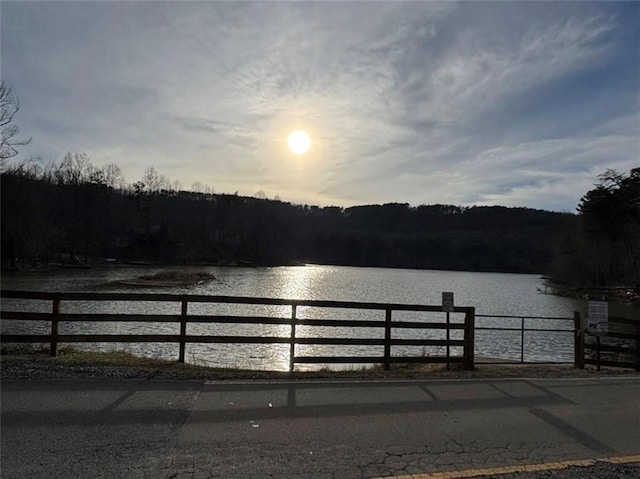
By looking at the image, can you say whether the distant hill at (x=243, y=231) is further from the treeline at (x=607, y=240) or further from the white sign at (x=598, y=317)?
the white sign at (x=598, y=317)

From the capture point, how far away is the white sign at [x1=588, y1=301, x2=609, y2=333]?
33.9 feet

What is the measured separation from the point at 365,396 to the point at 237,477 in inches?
117

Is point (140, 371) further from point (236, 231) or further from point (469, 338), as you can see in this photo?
point (236, 231)

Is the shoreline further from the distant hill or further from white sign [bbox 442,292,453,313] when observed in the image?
the distant hill

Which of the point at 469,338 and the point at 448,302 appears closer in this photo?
the point at 448,302

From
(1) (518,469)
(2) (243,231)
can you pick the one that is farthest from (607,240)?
(2) (243,231)

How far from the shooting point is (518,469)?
438 centimetres

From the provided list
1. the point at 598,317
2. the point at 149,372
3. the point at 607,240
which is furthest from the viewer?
the point at 607,240

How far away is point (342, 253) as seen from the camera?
536 ft

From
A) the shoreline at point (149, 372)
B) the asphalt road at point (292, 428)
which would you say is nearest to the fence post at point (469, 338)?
the shoreline at point (149, 372)

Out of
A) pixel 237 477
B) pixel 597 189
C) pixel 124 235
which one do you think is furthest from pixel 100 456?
pixel 124 235

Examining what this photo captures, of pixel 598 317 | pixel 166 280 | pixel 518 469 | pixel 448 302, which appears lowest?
pixel 166 280

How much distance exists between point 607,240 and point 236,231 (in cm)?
9426

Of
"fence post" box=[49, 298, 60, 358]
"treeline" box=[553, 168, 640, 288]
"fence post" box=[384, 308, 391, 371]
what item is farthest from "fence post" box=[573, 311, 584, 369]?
"treeline" box=[553, 168, 640, 288]
